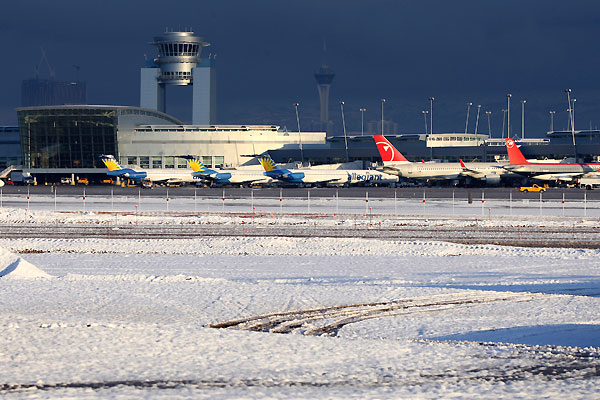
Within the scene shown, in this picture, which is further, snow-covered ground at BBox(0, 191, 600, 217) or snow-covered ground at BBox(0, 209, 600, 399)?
→ snow-covered ground at BBox(0, 191, 600, 217)

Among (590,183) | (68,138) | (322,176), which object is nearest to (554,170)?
(590,183)

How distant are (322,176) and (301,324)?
97.1m

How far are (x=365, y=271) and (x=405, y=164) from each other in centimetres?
8928

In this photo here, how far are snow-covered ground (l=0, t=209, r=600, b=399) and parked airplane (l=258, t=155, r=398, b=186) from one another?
77.8 meters

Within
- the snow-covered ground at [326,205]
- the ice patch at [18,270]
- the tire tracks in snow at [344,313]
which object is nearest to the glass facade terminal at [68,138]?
the snow-covered ground at [326,205]

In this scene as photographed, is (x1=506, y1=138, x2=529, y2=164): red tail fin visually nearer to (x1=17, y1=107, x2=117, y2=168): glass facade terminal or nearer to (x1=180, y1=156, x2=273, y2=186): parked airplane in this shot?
(x1=180, y1=156, x2=273, y2=186): parked airplane

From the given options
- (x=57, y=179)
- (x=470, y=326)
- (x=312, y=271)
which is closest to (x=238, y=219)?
(x=312, y=271)

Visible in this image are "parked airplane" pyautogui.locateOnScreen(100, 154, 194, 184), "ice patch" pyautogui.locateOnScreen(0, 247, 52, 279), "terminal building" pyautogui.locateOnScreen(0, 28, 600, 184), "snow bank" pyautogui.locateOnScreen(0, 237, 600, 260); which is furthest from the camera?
"terminal building" pyautogui.locateOnScreen(0, 28, 600, 184)

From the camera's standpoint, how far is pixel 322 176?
11850 centimetres

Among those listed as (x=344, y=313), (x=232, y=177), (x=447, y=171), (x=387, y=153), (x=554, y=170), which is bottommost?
(x=344, y=313)

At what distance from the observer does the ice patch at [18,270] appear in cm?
2931

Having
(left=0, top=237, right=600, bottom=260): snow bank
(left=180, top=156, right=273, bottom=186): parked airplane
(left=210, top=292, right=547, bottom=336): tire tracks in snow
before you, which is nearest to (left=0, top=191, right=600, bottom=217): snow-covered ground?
(left=0, top=237, right=600, bottom=260): snow bank

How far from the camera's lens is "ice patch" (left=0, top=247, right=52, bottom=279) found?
29312 mm

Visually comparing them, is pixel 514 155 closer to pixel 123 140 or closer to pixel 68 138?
pixel 123 140
